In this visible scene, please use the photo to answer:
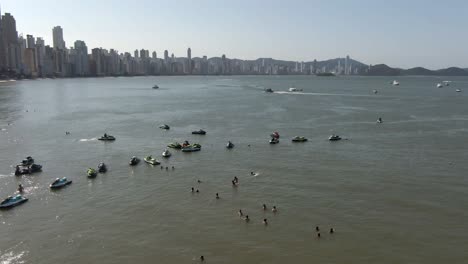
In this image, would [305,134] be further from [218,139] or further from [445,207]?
[445,207]

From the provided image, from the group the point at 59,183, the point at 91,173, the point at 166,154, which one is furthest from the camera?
the point at 166,154

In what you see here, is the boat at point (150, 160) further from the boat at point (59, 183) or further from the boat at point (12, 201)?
the boat at point (12, 201)

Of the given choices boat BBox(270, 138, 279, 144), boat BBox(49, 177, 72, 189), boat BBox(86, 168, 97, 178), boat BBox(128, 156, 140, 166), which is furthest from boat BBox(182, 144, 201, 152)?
boat BBox(49, 177, 72, 189)

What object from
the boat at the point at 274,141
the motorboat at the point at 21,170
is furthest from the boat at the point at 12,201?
the boat at the point at 274,141

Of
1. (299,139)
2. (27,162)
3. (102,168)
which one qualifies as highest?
(299,139)

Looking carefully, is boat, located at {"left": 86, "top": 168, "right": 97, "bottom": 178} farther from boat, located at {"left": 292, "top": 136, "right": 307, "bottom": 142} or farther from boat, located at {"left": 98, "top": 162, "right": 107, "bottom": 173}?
boat, located at {"left": 292, "top": 136, "right": 307, "bottom": 142}

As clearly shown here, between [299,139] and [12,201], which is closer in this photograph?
[12,201]

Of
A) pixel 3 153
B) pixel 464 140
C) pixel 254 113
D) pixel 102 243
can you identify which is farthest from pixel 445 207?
pixel 254 113

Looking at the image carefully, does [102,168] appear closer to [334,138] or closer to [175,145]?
[175,145]

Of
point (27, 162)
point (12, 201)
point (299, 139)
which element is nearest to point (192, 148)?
point (299, 139)
